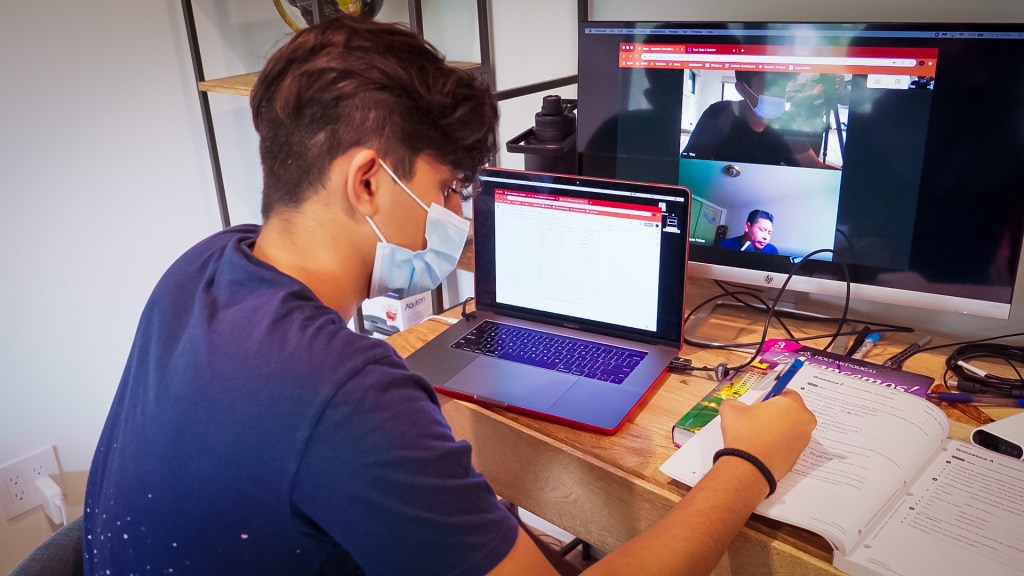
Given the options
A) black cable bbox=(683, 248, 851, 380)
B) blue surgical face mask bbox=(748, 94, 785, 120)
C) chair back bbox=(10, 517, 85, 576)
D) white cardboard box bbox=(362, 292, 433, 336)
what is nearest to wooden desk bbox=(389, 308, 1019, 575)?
black cable bbox=(683, 248, 851, 380)

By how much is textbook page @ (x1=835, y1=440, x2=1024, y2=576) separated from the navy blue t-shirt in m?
0.38

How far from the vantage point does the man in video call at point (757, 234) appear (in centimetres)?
124

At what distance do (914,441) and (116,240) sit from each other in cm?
181

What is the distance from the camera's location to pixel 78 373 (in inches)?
76.4

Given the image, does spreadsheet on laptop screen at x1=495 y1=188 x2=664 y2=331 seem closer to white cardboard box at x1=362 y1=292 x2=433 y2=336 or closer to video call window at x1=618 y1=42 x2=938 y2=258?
video call window at x1=618 y1=42 x2=938 y2=258

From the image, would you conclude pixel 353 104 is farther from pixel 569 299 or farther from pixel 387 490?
pixel 569 299

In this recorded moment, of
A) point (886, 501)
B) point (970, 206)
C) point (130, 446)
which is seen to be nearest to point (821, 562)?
point (886, 501)

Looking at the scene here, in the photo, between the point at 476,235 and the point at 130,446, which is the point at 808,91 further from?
the point at 130,446

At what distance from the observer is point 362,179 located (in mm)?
792

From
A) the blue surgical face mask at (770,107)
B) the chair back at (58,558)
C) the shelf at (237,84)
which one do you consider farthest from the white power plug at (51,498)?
the blue surgical face mask at (770,107)

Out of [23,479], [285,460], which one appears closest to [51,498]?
[23,479]

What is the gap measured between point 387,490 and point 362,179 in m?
0.33

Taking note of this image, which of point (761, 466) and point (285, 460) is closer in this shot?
point (285, 460)

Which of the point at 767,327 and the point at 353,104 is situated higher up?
the point at 353,104
